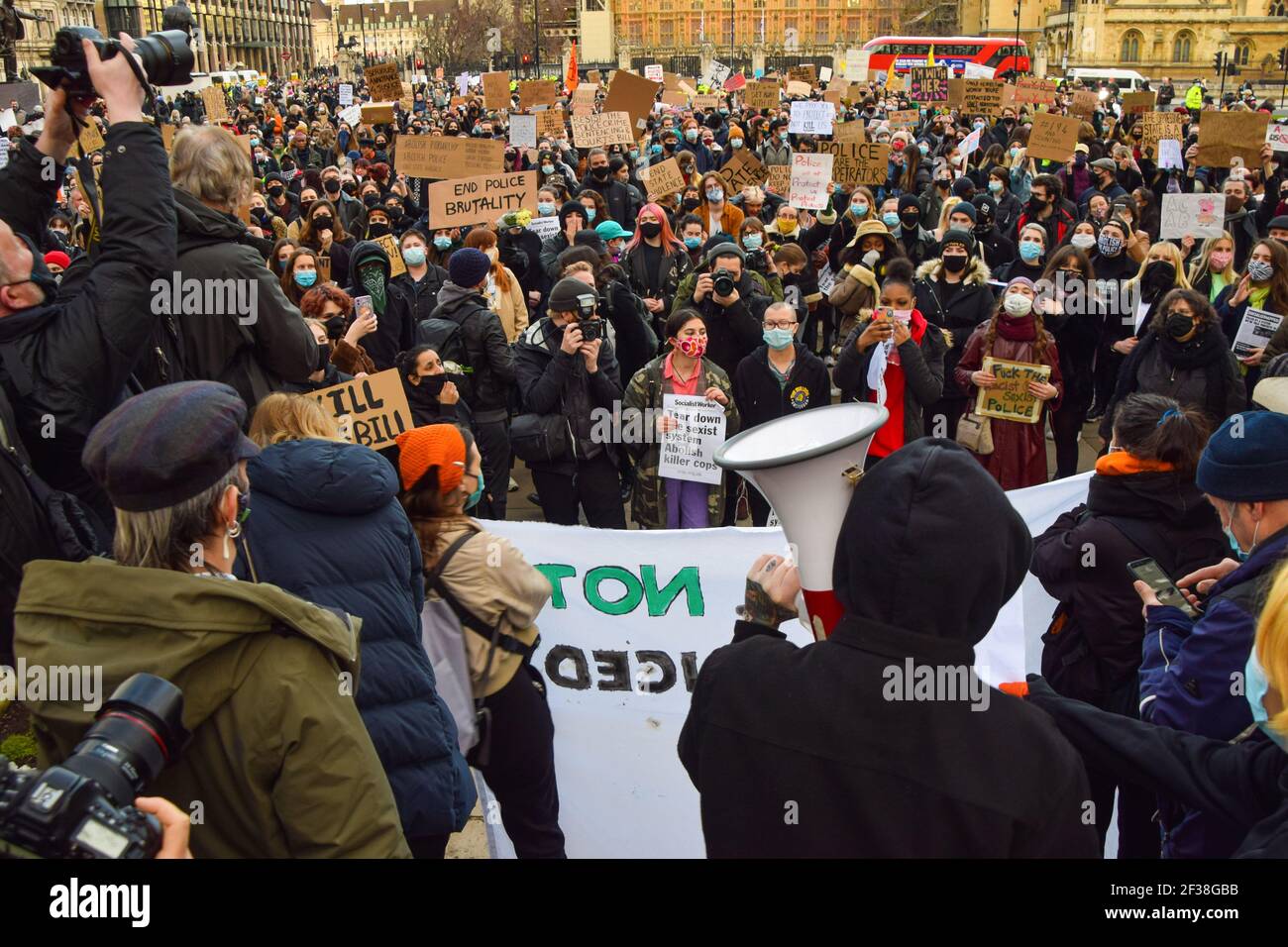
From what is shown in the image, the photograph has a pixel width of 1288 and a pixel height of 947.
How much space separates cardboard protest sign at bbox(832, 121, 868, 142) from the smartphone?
11615 millimetres

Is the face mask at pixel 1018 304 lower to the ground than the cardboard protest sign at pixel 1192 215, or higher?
lower

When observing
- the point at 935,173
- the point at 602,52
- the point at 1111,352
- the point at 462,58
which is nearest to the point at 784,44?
the point at 602,52

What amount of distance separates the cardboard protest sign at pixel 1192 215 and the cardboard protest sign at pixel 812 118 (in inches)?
293

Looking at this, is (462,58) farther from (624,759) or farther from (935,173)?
(624,759)

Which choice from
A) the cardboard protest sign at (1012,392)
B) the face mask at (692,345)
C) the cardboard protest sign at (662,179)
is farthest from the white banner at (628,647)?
the cardboard protest sign at (662,179)

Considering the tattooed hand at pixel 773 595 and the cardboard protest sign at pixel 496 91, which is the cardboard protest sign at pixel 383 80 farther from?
the tattooed hand at pixel 773 595

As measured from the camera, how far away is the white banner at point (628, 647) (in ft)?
12.3

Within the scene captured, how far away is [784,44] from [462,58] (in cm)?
2987

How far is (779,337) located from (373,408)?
92.4 inches

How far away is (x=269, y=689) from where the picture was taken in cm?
181

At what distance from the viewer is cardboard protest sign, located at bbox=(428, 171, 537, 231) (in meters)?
8.55

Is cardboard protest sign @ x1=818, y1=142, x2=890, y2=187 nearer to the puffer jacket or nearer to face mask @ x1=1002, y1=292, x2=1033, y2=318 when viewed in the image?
face mask @ x1=1002, y1=292, x2=1033, y2=318

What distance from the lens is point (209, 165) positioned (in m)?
3.30

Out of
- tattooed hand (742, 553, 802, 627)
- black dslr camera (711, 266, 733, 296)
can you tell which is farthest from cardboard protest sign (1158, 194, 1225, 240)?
tattooed hand (742, 553, 802, 627)
